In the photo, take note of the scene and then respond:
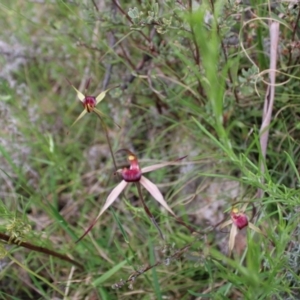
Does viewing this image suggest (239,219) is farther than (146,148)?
No

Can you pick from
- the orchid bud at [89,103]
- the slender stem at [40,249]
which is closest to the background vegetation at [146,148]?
the slender stem at [40,249]

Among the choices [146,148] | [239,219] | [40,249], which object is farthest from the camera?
[146,148]

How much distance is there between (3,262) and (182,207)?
57 cm

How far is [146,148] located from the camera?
1.76 m

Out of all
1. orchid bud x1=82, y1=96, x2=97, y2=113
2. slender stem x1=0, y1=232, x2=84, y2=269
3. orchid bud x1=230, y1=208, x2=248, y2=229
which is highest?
orchid bud x1=82, y1=96, x2=97, y2=113

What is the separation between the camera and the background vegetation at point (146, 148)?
3.88ft

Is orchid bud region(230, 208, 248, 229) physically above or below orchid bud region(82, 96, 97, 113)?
below

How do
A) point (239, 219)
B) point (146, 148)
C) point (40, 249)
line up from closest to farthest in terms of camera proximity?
1. point (239, 219)
2. point (40, 249)
3. point (146, 148)

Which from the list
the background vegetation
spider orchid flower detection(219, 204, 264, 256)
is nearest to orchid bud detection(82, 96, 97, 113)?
the background vegetation

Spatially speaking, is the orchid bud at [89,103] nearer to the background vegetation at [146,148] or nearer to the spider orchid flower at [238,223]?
the background vegetation at [146,148]

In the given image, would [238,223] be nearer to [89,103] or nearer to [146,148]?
[89,103]

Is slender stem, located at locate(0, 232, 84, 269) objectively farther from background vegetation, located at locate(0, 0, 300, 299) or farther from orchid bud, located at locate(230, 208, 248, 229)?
orchid bud, located at locate(230, 208, 248, 229)

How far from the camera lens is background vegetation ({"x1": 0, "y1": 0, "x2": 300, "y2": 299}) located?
3.88 ft

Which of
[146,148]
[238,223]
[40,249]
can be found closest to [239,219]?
[238,223]
